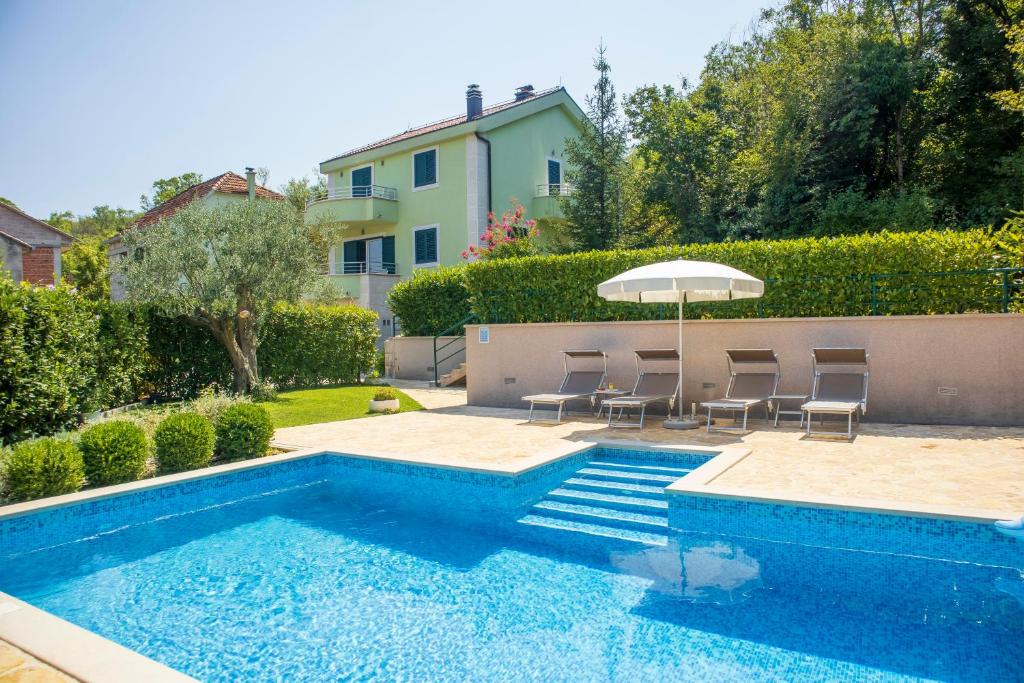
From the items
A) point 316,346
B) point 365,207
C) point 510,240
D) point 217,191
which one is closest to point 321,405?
point 316,346

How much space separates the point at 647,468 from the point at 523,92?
948 inches

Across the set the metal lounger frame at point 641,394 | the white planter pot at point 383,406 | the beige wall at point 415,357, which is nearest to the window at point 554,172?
the beige wall at point 415,357

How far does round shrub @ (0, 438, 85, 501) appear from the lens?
6750 mm

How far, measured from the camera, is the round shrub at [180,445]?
805 centimetres

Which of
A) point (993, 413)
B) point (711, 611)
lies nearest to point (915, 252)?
point (993, 413)

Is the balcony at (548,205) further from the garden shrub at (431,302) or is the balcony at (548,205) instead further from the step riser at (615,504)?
the step riser at (615,504)

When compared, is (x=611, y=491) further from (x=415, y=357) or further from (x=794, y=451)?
(x=415, y=357)

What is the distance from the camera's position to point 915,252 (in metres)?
10.5

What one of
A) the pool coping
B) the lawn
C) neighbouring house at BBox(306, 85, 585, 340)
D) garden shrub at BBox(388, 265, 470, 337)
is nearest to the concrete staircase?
garden shrub at BBox(388, 265, 470, 337)

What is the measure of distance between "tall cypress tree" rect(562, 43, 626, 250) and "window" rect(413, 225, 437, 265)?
6.88 m

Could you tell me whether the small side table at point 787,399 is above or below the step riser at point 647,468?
above

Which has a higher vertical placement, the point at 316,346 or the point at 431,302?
the point at 431,302

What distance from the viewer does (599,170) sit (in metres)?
20.5

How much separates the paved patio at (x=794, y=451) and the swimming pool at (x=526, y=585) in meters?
0.43
